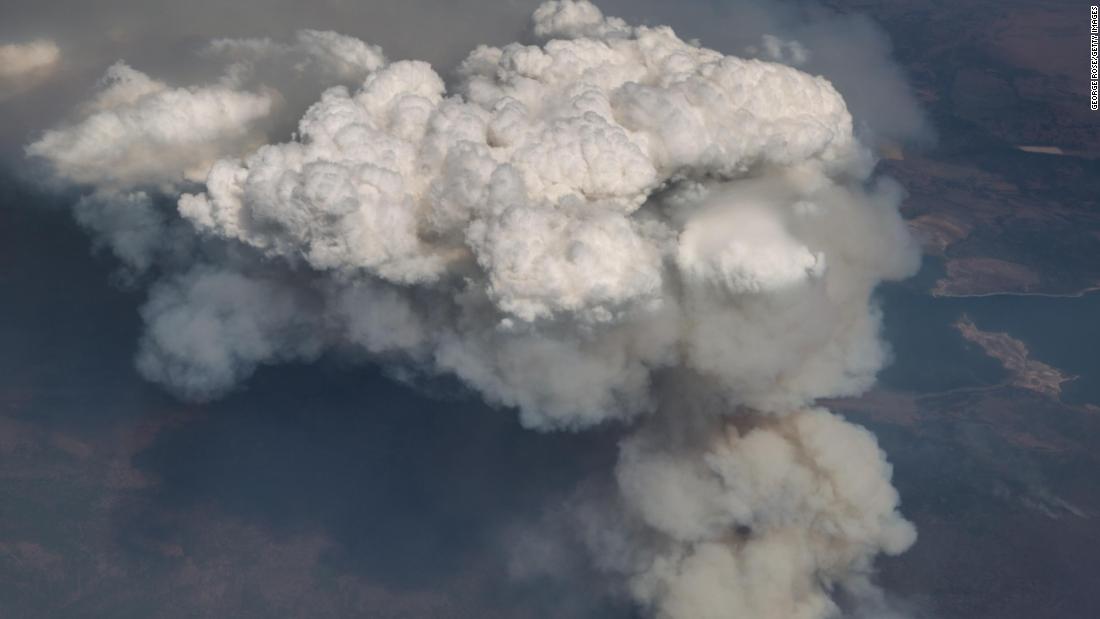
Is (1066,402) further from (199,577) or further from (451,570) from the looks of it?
(199,577)

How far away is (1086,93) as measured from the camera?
11838 centimetres

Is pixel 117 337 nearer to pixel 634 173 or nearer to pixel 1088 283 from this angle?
pixel 634 173

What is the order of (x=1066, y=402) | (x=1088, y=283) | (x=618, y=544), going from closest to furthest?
(x=618, y=544) < (x=1066, y=402) < (x=1088, y=283)

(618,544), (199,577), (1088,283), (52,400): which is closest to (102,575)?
(199,577)

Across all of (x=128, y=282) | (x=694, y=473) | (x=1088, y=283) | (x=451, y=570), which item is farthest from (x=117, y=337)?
(x=1088, y=283)

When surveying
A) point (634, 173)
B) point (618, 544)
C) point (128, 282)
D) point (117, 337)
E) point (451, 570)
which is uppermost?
point (634, 173)

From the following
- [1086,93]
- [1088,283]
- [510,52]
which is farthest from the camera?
[1086,93]

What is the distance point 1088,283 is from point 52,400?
110376 millimetres

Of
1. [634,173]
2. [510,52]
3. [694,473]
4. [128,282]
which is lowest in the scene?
[694,473]

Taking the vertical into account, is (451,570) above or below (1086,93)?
below

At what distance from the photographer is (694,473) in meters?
48.6

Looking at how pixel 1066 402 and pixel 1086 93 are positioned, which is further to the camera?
pixel 1086 93

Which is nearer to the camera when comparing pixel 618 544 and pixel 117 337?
pixel 618 544

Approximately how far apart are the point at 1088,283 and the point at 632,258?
286ft
